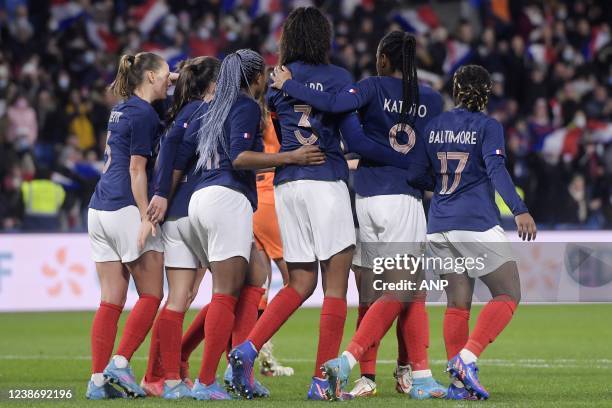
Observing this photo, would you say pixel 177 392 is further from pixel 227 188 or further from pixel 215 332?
pixel 227 188

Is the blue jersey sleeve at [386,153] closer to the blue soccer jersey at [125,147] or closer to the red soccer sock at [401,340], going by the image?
the red soccer sock at [401,340]

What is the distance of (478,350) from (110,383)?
2.17 metres

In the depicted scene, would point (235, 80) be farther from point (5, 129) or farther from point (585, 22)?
point (585, 22)

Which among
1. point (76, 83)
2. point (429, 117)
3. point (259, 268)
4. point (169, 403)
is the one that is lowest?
point (169, 403)

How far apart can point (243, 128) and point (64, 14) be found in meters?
15.6

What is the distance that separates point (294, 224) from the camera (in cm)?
710

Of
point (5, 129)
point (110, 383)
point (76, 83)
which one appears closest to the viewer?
point (110, 383)

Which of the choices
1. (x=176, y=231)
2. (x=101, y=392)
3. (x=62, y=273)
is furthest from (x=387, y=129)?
(x=62, y=273)

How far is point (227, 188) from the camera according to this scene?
23.5 ft

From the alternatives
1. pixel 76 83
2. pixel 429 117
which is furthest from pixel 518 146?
pixel 429 117

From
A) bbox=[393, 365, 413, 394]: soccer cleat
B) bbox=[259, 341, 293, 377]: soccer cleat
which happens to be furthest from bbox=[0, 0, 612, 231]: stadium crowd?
bbox=[393, 365, 413, 394]: soccer cleat

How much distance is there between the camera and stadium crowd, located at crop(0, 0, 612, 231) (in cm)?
1794

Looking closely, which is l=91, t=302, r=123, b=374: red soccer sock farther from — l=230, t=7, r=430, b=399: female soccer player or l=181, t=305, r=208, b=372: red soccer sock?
l=230, t=7, r=430, b=399: female soccer player

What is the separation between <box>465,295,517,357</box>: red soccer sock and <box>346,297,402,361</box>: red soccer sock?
1.64 feet
